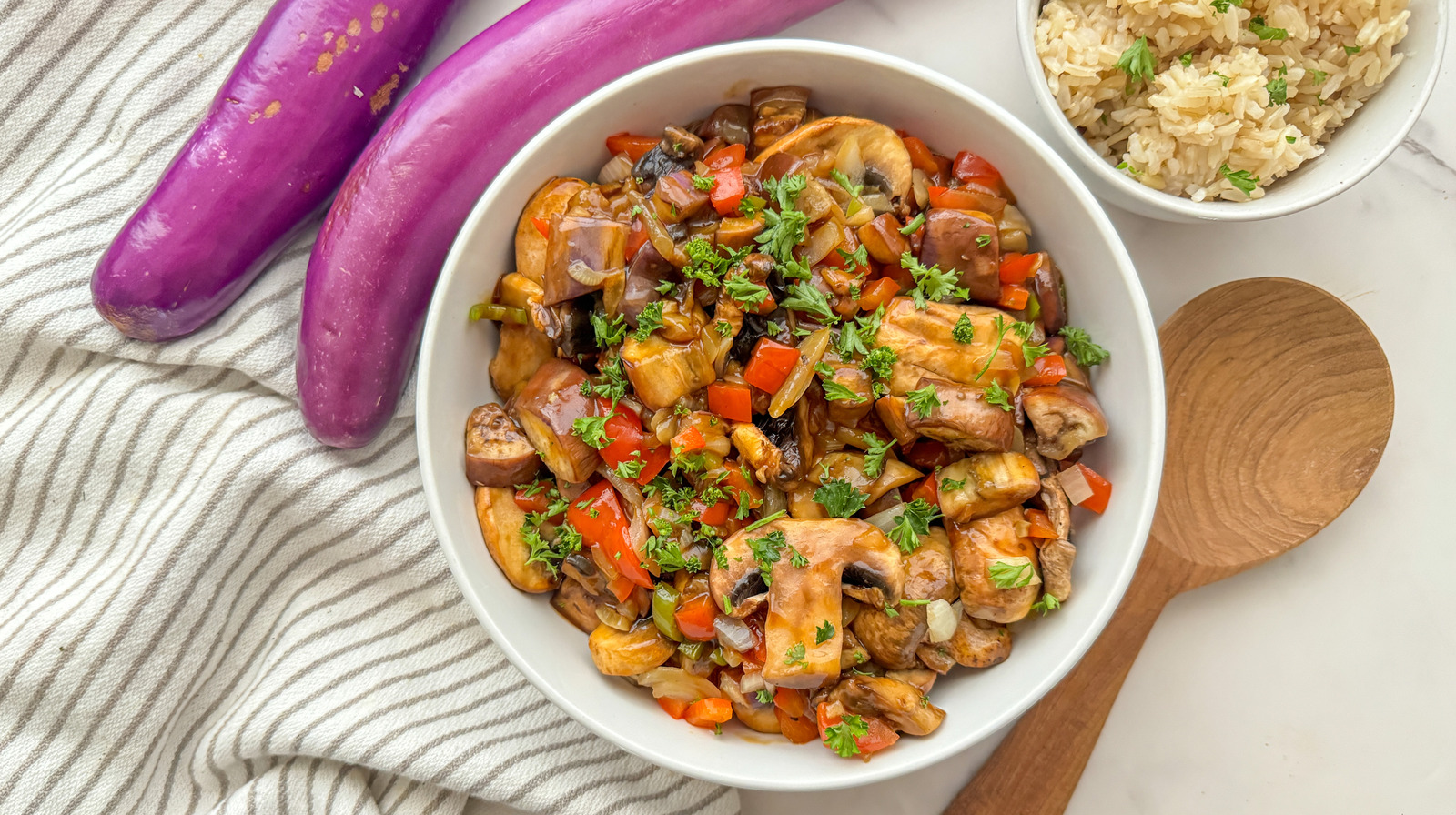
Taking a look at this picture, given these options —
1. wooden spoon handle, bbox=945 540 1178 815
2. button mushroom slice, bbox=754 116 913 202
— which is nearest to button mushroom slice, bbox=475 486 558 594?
button mushroom slice, bbox=754 116 913 202

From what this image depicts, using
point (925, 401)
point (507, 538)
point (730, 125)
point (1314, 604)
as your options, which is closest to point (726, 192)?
point (730, 125)

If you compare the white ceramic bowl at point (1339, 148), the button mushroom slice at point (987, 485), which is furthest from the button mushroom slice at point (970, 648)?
the white ceramic bowl at point (1339, 148)

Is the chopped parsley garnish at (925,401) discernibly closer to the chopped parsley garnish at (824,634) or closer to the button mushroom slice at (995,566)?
the button mushroom slice at (995,566)

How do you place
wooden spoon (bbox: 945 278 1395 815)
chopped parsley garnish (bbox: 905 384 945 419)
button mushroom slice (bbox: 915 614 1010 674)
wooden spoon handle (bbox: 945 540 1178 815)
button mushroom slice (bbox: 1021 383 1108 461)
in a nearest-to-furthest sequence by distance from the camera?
1. chopped parsley garnish (bbox: 905 384 945 419)
2. button mushroom slice (bbox: 1021 383 1108 461)
3. button mushroom slice (bbox: 915 614 1010 674)
4. wooden spoon (bbox: 945 278 1395 815)
5. wooden spoon handle (bbox: 945 540 1178 815)

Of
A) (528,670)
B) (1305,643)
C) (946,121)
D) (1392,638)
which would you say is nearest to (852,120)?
(946,121)

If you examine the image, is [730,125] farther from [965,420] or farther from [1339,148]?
[1339,148]

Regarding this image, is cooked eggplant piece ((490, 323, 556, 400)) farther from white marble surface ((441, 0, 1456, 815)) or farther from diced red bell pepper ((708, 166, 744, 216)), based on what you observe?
white marble surface ((441, 0, 1456, 815))
